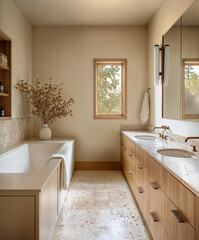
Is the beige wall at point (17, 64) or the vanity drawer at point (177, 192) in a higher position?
the beige wall at point (17, 64)

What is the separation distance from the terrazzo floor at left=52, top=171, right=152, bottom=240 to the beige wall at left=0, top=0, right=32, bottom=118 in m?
1.49

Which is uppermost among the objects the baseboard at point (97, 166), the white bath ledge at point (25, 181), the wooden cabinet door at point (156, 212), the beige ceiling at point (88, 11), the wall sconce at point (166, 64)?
the beige ceiling at point (88, 11)

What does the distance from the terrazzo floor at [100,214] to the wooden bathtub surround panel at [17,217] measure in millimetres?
587

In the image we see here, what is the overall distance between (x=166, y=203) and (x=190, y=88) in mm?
1134

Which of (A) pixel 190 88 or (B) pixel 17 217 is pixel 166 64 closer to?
(A) pixel 190 88

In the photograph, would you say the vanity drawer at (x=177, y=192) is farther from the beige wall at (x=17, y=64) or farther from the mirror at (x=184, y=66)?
the beige wall at (x=17, y=64)

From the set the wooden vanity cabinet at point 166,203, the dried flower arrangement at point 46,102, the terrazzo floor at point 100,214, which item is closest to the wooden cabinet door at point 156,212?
the wooden vanity cabinet at point 166,203


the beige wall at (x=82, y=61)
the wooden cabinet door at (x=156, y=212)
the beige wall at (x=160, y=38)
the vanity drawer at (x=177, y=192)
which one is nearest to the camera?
the vanity drawer at (x=177, y=192)

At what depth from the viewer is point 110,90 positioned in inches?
145

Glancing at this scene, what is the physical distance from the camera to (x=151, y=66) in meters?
3.34

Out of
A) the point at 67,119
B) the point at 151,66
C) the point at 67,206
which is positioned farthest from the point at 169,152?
the point at 67,119

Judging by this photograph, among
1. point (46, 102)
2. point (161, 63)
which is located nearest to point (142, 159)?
point (161, 63)

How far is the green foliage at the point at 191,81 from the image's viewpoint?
1.77m

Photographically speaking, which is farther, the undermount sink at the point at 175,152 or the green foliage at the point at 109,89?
the green foliage at the point at 109,89
